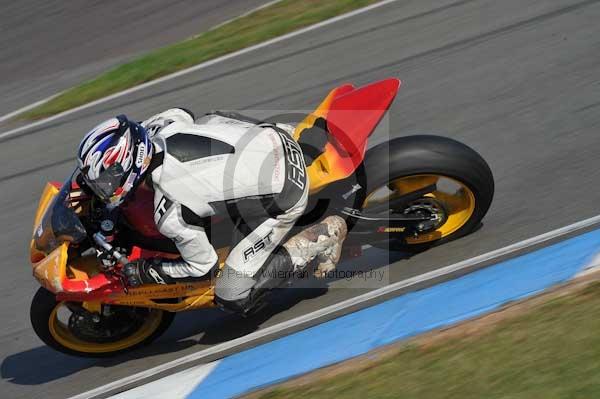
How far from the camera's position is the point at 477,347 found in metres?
4.46

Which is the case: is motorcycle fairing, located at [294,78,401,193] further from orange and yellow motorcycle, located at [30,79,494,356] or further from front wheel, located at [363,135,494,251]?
front wheel, located at [363,135,494,251]

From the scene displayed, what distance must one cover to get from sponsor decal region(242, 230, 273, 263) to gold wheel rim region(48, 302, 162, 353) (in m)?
0.87

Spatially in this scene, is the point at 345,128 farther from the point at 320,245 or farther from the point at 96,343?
the point at 96,343

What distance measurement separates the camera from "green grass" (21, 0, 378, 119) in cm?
991

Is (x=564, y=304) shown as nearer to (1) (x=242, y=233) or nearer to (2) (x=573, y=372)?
(2) (x=573, y=372)

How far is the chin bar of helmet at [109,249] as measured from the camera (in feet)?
16.8

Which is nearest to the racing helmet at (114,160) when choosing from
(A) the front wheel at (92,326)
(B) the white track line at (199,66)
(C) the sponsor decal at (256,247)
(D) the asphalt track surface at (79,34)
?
(C) the sponsor decal at (256,247)

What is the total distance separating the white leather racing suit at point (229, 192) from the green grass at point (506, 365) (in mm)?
910

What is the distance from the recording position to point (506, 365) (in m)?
4.21

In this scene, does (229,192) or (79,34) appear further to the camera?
(79,34)

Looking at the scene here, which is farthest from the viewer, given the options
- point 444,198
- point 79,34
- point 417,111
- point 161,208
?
point 79,34

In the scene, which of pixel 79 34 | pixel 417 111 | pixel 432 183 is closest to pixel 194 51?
pixel 79 34

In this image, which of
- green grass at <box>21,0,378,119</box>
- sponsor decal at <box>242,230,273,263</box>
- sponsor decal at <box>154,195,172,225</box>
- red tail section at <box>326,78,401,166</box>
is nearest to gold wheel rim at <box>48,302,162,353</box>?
sponsor decal at <box>242,230,273,263</box>

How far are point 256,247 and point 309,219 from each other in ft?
1.54
